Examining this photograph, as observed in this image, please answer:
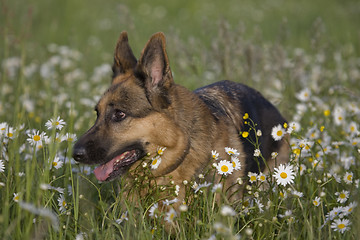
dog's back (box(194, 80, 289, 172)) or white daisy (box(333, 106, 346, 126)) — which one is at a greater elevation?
dog's back (box(194, 80, 289, 172))

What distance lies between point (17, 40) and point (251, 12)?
35.4 feet

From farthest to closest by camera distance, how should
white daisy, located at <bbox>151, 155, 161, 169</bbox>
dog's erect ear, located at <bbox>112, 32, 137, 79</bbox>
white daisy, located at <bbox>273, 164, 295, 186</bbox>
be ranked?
1. dog's erect ear, located at <bbox>112, 32, 137, 79</bbox>
2. white daisy, located at <bbox>151, 155, 161, 169</bbox>
3. white daisy, located at <bbox>273, 164, 295, 186</bbox>

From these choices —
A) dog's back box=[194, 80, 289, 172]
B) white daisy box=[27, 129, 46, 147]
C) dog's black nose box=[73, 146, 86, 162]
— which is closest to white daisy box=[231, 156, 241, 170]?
dog's back box=[194, 80, 289, 172]

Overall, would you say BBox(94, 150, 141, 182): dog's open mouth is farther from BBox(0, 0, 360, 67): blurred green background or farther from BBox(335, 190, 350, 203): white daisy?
BBox(0, 0, 360, 67): blurred green background

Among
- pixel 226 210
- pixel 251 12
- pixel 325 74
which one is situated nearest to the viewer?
pixel 226 210

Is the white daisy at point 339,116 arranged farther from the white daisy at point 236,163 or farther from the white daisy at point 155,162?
the white daisy at point 155,162

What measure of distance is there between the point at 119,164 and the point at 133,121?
1.14ft

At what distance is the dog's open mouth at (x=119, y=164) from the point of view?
10.8 ft

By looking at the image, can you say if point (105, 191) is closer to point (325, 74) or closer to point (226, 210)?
point (226, 210)

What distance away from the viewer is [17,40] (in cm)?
451

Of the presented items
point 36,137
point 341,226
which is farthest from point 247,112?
point 36,137

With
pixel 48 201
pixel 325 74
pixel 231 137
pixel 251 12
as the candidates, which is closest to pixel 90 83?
pixel 325 74

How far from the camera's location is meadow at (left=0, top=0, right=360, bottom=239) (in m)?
2.67

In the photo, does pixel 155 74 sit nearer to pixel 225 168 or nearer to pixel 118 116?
pixel 118 116
